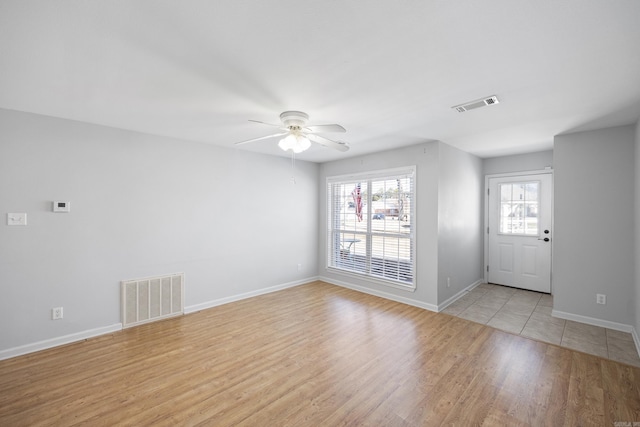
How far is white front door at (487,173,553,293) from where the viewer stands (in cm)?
493

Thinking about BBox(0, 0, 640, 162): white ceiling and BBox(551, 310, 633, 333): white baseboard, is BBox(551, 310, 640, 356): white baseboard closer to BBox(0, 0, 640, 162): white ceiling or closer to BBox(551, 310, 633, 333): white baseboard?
BBox(551, 310, 633, 333): white baseboard

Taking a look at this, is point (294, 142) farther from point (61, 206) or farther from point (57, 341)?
point (57, 341)

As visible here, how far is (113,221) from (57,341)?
1408mm

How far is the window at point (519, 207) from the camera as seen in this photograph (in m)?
5.06

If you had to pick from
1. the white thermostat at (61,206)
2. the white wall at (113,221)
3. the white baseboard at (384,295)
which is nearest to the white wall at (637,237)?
the white baseboard at (384,295)

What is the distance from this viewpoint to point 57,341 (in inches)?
122

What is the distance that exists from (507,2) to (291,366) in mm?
3061

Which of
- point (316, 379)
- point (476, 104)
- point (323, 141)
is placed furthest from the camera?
point (323, 141)

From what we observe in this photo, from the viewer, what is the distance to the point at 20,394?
7.42 feet

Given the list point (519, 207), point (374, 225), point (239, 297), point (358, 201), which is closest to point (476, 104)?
point (374, 225)

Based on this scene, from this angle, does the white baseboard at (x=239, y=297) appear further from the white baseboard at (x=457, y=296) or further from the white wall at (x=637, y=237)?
the white wall at (x=637, y=237)

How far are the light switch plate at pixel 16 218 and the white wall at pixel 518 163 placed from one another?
273 inches

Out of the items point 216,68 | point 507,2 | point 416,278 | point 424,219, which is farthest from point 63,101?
point 416,278

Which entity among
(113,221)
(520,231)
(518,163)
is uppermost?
(518,163)
